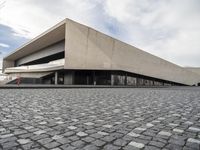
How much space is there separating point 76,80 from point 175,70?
1046 inches

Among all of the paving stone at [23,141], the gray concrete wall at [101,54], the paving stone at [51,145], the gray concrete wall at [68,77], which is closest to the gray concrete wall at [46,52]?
the gray concrete wall at [68,77]

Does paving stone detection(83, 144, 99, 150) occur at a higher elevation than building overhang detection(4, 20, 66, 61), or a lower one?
lower

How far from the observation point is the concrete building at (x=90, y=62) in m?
27.8

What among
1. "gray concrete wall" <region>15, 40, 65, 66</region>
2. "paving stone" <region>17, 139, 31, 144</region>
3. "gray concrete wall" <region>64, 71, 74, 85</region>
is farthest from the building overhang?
"paving stone" <region>17, 139, 31, 144</region>

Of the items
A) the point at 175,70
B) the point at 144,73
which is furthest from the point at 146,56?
the point at 175,70

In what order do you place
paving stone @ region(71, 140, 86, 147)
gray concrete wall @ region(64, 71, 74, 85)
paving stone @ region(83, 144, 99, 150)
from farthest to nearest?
gray concrete wall @ region(64, 71, 74, 85) < paving stone @ region(71, 140, 86, 147) < paving stone @ region(83, 144, 99, 150)

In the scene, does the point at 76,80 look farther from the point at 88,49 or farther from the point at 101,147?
the point at 101,147

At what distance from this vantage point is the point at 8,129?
10.8 ft

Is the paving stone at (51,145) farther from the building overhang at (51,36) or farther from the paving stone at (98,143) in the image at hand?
the building overhang at (51,36)

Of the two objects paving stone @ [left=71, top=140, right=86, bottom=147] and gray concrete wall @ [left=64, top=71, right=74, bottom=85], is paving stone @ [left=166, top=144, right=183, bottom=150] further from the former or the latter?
gray concrete wall @ [left=64, top=71, right=74, bottom=85]

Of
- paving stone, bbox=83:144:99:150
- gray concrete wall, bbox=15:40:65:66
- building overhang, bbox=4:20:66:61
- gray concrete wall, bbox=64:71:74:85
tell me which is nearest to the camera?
paving stone, bbox=83:144:99:150

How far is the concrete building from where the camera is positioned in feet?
91.0

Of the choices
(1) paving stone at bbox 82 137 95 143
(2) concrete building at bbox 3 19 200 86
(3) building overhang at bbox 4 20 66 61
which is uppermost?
(3) building overhang at bbox 4 20 66 61

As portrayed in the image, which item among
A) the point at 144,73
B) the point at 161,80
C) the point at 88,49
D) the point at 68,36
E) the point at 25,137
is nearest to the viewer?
the point at 25,137
